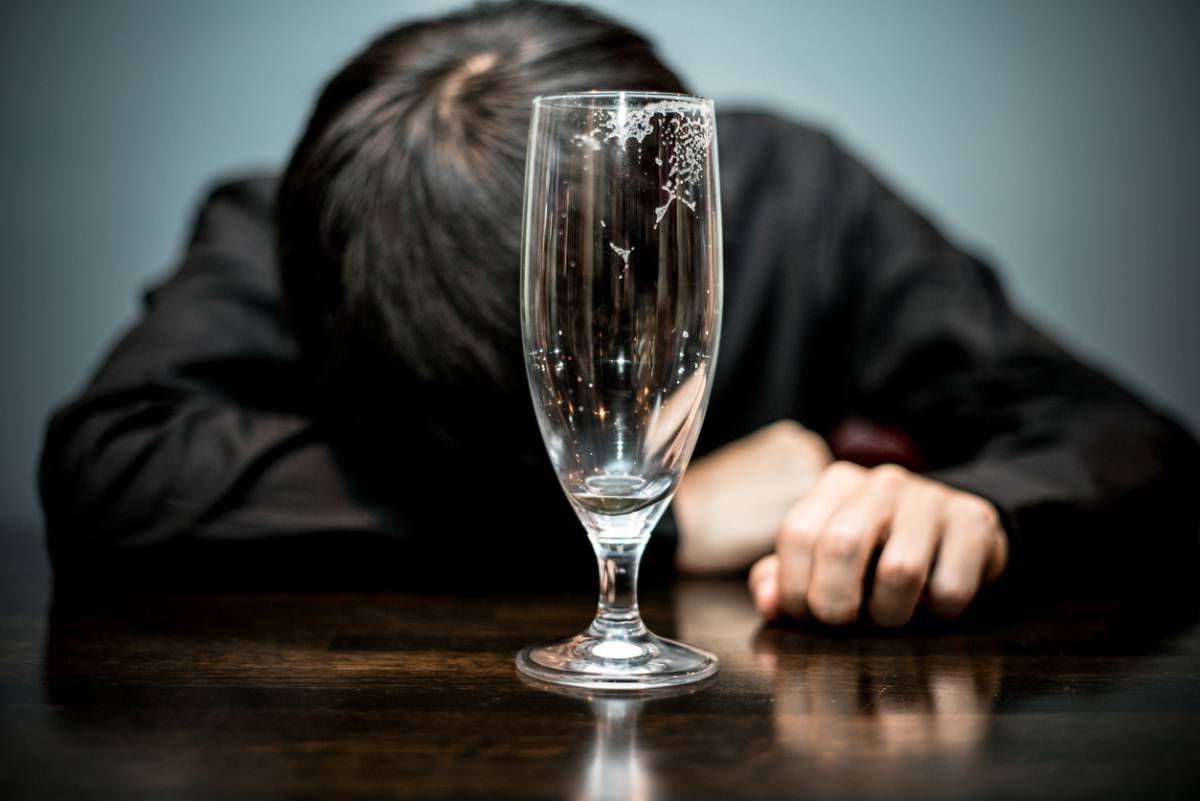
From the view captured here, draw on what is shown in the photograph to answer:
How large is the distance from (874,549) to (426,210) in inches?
12.6

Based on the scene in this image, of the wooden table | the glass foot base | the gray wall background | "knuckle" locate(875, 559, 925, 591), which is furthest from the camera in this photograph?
the gray wall background

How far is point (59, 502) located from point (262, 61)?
3.40 feet

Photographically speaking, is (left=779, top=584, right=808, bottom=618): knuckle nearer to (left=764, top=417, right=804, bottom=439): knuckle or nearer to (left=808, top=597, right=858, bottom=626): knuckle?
(left=808, top=597, right=858, bottom=626): knuckle

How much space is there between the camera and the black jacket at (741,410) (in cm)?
82

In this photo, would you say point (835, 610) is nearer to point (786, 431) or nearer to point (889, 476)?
→ point (889, 476)

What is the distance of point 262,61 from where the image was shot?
176cm

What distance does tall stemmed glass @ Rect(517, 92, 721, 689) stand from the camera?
496 mm

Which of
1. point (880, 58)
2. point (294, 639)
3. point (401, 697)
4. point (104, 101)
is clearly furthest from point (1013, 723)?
point (104, 101)

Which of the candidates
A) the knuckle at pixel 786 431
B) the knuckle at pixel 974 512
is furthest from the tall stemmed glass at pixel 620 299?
the knuckle at pixel 786 431

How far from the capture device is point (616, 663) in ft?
1.76

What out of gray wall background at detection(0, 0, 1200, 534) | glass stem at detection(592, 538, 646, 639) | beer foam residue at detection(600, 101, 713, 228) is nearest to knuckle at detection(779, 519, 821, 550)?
glass stem at detection(592, 538, 646, 639)

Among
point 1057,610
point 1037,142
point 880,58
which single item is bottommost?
point 1057,610

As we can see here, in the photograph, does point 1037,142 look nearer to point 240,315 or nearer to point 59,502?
point 240,315

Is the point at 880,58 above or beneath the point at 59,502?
above
